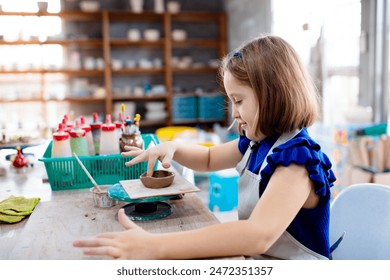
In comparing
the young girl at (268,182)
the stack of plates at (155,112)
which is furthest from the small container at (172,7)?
the young girl at (268,182)

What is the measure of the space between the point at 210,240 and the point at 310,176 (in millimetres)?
275

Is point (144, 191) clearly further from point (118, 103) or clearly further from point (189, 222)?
point (118, 103)

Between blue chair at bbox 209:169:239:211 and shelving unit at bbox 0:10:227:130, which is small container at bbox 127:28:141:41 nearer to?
shelving unit at bbox 0:10:227:130

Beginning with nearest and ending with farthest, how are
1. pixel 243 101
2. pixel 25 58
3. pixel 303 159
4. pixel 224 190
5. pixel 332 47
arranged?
pixel 303 159, pixel 243 101, pixel 224 190, pixel 332 47, pixel 25 58

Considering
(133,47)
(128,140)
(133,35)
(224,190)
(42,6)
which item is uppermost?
(42,6)

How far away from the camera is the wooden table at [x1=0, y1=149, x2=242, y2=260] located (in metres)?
0.95

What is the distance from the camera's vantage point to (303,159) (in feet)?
3.10

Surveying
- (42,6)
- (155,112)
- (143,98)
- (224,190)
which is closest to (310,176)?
(224,190)

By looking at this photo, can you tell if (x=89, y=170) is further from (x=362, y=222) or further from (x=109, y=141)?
(x=362, y=222)

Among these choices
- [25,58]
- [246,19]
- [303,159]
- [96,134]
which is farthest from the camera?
[25,58]

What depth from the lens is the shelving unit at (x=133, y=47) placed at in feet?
17.9
